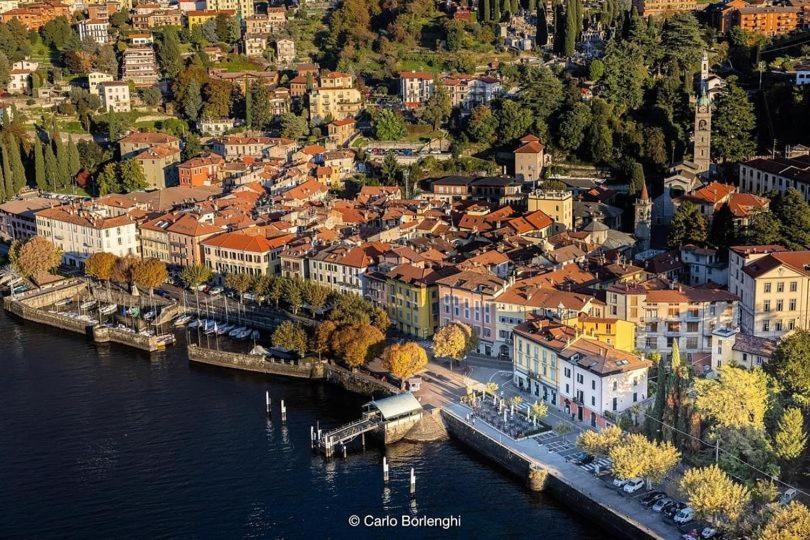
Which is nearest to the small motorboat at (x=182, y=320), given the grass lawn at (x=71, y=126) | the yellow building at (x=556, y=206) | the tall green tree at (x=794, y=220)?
the yellow building at (x=556, y=206)

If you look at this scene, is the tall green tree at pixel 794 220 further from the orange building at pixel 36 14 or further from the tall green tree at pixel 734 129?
the orange building at pixel 36 14

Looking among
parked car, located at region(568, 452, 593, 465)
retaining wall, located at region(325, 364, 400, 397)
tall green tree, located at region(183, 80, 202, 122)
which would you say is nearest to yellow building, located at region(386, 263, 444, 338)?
retaining wall, located at region(325, 364, 400, 397)

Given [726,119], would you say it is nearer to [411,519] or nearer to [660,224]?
[660,224]

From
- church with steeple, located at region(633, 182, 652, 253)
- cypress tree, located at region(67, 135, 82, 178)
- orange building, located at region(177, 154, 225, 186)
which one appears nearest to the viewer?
church with steeple, located at region(633, 182, 652, 253)

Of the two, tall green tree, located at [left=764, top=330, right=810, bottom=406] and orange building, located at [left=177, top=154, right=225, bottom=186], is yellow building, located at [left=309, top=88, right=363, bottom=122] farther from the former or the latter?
tall green tree, located at [left=764, top=330, right=810, bottom=406]

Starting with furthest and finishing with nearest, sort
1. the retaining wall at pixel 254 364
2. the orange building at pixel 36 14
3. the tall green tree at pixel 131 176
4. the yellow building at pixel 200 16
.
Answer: the orange building at pixel 36 14 → the yellow building at pixel 200 16 → the tall green tree at pixel 131 176 → the retaining wall at pixel 254 364
